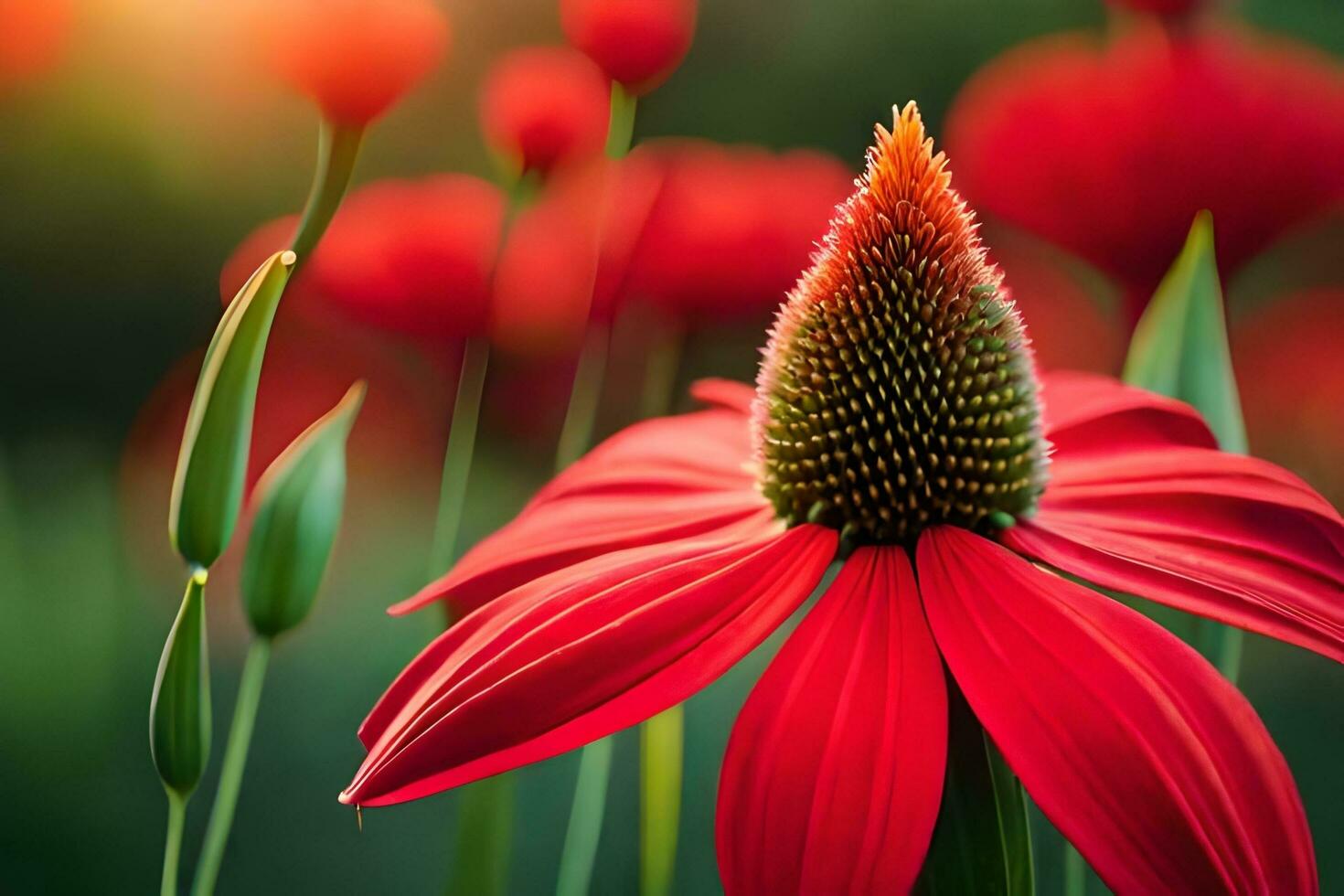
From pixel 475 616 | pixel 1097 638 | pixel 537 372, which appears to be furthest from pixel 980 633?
pixel 537 372

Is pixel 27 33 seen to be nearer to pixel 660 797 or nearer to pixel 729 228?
pixel 729 228

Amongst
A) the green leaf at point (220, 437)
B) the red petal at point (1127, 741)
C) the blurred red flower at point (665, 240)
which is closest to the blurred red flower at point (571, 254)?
the blurred red flower at point (665, 240)

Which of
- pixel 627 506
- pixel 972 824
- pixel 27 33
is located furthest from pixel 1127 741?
pixel 27 33

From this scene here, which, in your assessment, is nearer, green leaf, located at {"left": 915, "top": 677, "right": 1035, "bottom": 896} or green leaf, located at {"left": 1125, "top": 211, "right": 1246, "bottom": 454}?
green leaf, located at {"left": 915, "top": 677, "right": 1035, "bottom": 896}

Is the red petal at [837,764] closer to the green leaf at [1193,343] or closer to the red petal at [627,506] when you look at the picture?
the red petal at [627,506]

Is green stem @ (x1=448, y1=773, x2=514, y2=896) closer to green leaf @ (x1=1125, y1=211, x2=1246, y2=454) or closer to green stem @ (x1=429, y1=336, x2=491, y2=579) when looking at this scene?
green stem @ (x1=429, y1=336, x2=491, y2=579)

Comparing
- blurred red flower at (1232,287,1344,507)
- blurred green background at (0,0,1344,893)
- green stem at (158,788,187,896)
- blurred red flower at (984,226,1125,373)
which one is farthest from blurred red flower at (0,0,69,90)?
blurred red flower at (1232,287,1344,507)
